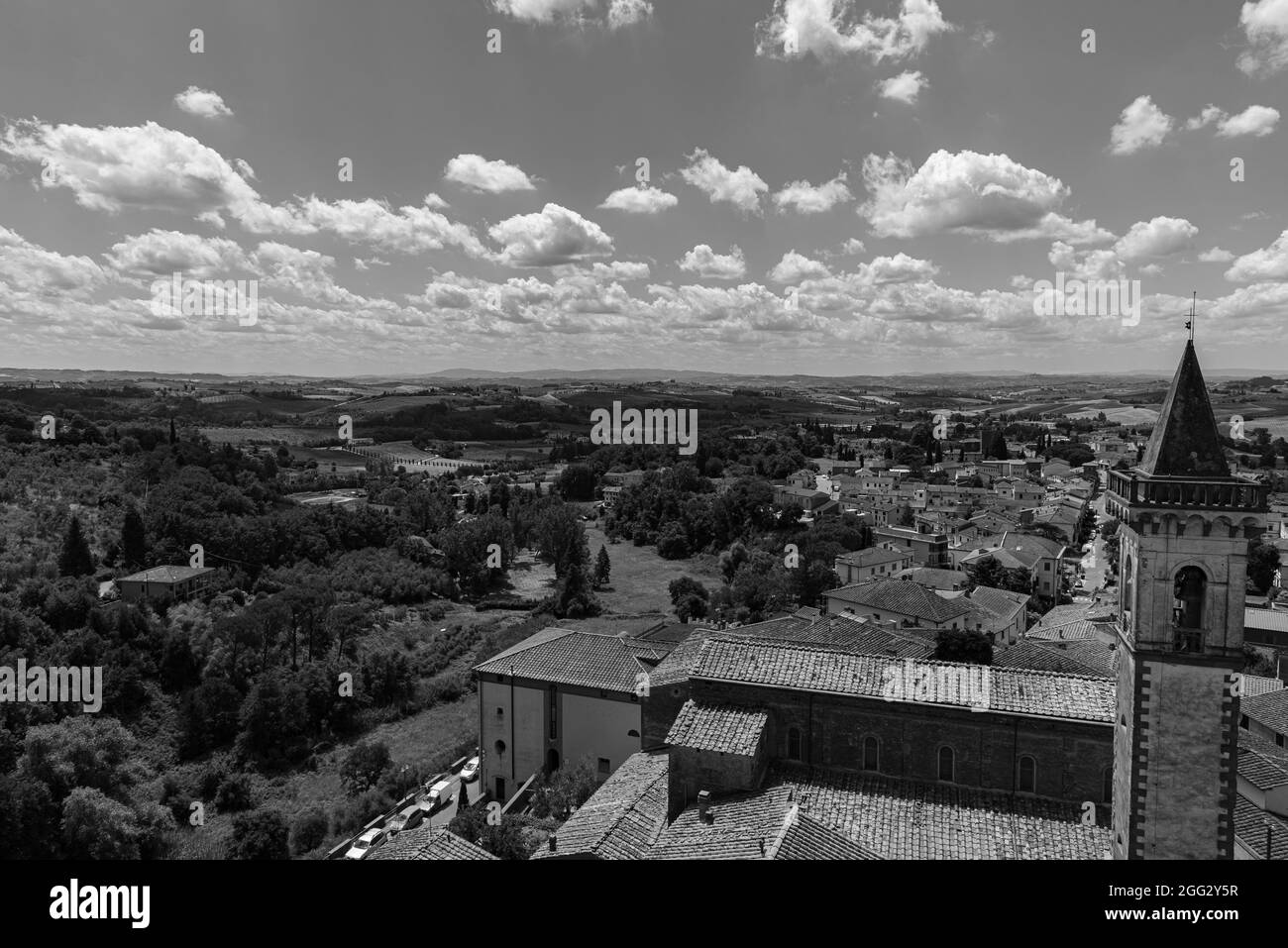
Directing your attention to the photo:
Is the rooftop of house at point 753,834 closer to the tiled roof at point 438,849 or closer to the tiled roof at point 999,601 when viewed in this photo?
the tiled roof at point 438,849

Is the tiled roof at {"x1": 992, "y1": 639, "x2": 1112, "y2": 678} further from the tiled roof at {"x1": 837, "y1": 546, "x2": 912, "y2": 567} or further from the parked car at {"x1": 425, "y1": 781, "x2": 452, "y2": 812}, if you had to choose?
the tiled roof at {"x1": 837, "y1": 546, "x2": 912, "y2": 567}

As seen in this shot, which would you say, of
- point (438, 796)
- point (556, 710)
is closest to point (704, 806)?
point (556, 710)

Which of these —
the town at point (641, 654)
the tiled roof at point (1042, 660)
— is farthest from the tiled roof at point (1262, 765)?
the tiled roof at point (1042, 660)

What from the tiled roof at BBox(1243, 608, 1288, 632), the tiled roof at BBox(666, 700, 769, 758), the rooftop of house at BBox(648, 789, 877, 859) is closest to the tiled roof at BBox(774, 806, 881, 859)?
the rooftop of house at BBox(648, 789, 877, 859)
